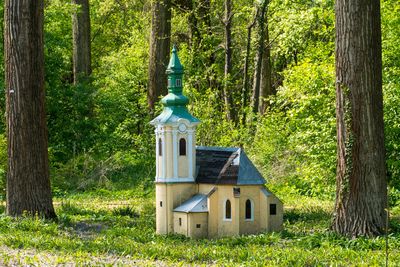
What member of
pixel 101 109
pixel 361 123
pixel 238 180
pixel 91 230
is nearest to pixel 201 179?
pixel 238 180

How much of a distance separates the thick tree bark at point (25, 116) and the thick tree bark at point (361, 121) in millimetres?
6465

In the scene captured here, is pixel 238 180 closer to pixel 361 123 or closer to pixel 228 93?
pixel 361 123

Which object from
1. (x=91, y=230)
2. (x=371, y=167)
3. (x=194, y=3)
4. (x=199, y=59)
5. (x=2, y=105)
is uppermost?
(x=194, y=3)

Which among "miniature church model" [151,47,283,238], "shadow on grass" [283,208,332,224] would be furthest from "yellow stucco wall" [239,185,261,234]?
"shadow on grass" [283,208,332,224]

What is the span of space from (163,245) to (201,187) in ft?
8.83

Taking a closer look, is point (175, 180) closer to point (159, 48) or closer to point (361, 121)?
point (361, 121)

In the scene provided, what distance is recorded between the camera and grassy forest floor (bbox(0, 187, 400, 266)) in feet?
41.5

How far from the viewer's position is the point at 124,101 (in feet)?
116

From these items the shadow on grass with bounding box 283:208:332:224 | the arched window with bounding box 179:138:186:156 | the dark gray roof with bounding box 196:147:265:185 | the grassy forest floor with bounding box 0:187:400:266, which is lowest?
the grassy forest floor with bounding box 0:187:400:266

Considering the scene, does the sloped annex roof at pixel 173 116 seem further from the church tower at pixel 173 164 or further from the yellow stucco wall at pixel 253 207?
the yellow stucco wall at pixel 253 207

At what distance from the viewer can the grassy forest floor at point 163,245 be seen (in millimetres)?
12641

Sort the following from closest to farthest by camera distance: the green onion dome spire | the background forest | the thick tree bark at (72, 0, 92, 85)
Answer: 1. the green onion dome spire
2. the background forest
3. the thick tree bark at (72, 0, 92, 85)

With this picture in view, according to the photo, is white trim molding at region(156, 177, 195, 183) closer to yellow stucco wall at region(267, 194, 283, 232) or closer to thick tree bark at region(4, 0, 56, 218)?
yellow stucco wall at region(267, 194, 283, 232)

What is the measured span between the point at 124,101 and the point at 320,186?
13476mm
